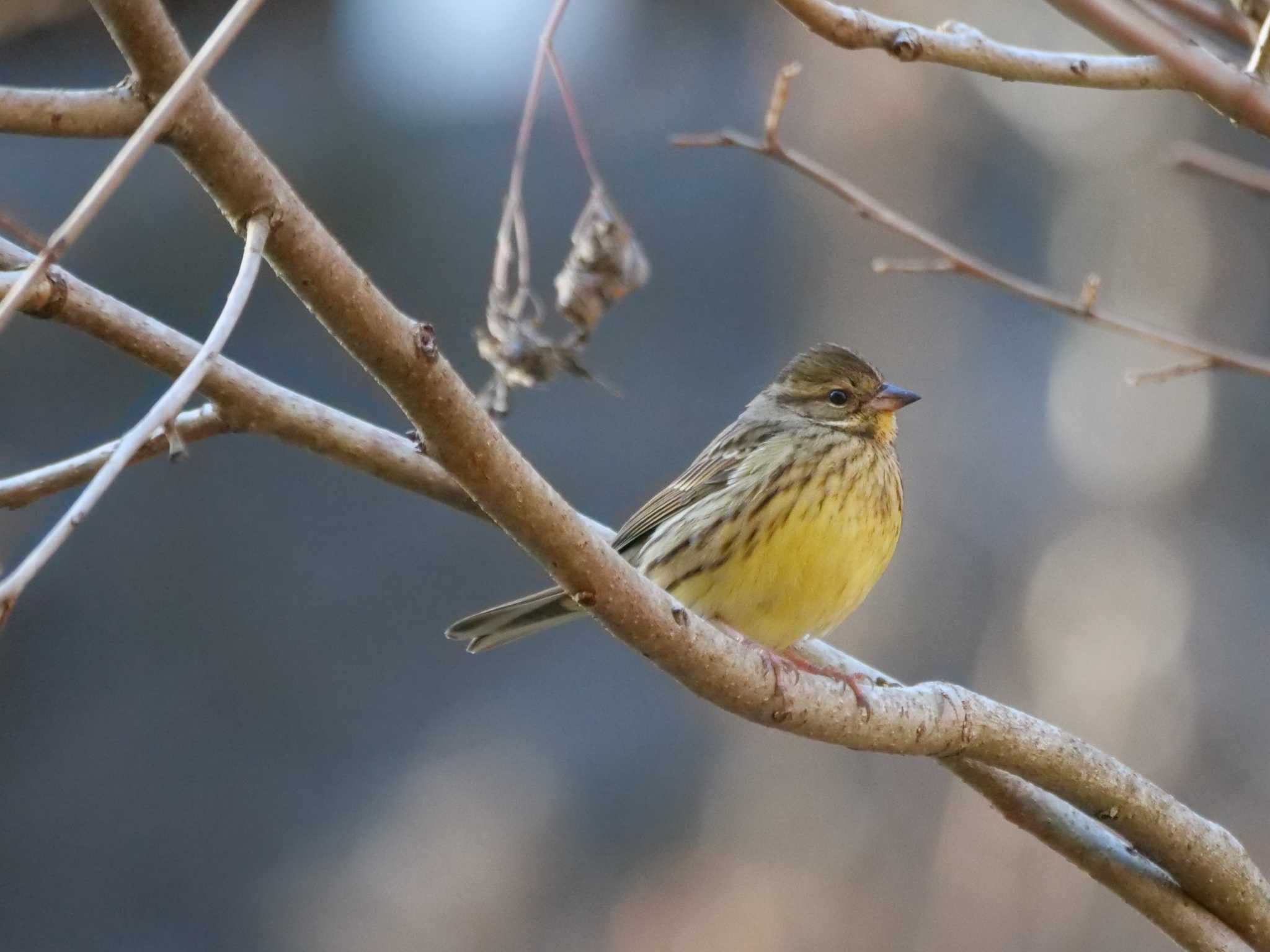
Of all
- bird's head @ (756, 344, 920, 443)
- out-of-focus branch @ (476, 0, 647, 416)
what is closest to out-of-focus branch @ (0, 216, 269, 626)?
out-of-focus branch @ (476, 0, 647, 416)

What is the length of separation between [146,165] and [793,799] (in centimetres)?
603

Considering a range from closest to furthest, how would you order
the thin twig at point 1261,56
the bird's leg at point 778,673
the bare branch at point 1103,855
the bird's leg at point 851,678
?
the thin twig at point 1261,56
the bird's leg at point 778,673
the bird's leg at point 851,678
the bare branch at point 1103,855

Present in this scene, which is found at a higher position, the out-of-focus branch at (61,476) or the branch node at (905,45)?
the branch node at (905,45)

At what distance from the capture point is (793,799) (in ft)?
33.1

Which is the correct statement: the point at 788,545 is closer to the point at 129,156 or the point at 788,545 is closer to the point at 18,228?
the point at 18,228

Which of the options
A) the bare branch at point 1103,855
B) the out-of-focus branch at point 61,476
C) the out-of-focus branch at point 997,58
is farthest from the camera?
the bare branch at point 1103,855

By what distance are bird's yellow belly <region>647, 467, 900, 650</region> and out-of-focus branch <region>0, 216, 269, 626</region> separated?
2749 millimetres

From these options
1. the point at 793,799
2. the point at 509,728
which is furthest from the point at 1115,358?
the point at 509,728

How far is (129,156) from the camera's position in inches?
68.2

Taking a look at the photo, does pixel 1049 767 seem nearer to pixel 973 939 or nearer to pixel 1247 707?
pixel 973 939

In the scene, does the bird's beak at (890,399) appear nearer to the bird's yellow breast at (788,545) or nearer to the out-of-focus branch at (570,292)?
the bird's yellow breast at (788,545)

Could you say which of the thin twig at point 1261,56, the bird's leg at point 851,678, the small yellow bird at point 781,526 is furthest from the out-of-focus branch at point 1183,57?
the small yellow bird at point 781,526

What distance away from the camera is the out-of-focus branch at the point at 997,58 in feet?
9.61

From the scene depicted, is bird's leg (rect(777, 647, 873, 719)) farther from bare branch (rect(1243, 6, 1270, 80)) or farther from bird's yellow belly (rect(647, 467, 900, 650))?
bare branch (rect(1243, 6, 1270, 80))
